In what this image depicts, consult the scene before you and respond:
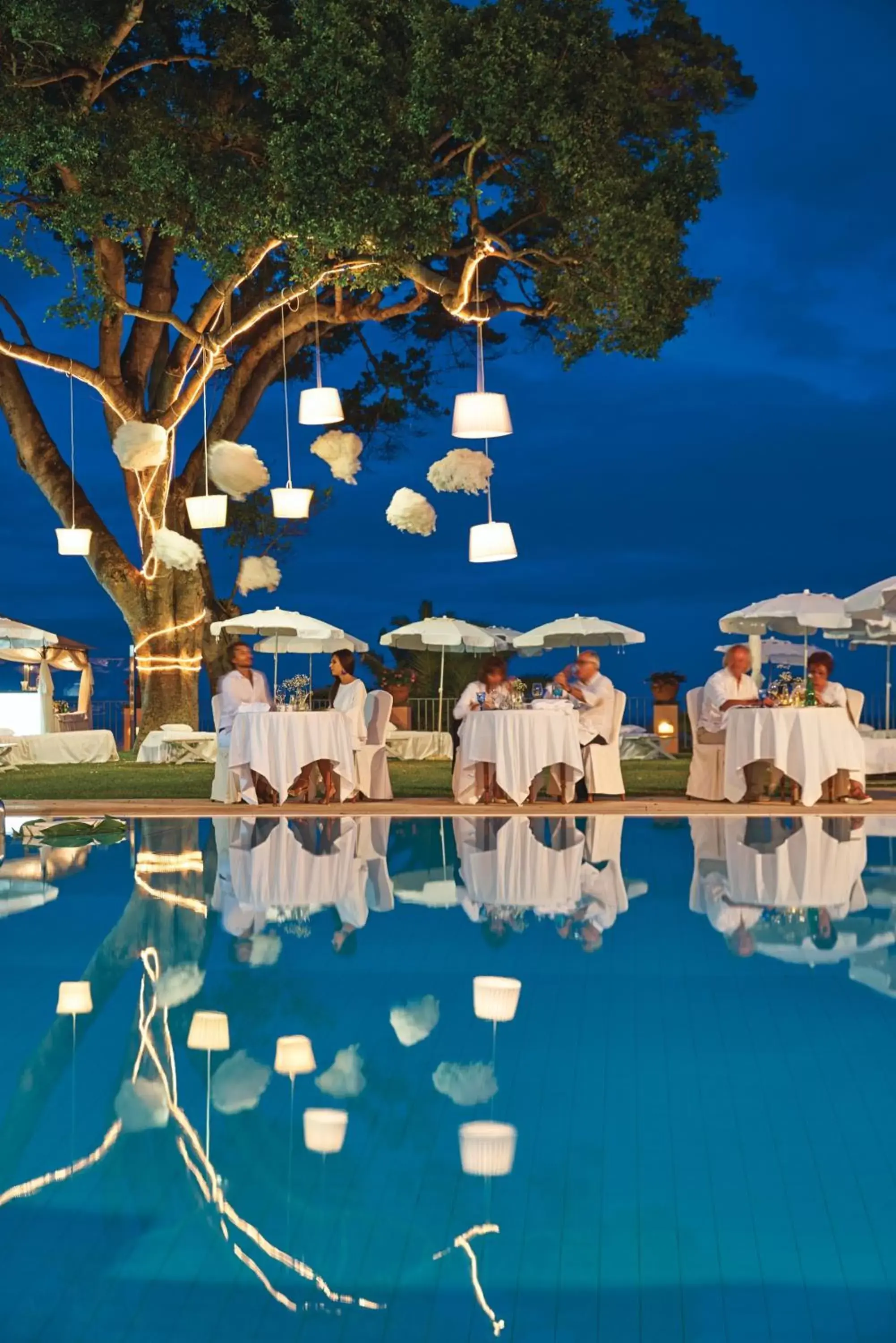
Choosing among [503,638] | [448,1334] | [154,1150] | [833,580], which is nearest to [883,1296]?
[448,1334]

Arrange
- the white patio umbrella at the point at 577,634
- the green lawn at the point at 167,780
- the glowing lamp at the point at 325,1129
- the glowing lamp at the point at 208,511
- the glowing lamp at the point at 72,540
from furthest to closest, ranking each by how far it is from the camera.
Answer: the white patio umbrella at the point at 577,634
the glowing lamp at the point at 72,540
the glowing lamp at the point at 208,511
the green lawn at the point at 167,780
the glowing lamp at the point at 325,1129

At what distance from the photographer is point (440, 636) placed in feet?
66.0

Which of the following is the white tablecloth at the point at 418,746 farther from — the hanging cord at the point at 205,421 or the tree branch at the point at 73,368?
the tree branch at the point at 73,368

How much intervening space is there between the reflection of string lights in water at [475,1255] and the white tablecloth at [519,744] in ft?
27.5

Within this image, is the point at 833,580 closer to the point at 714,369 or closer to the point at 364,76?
the point at 714,369

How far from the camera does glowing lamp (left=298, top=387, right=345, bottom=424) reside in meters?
13.0

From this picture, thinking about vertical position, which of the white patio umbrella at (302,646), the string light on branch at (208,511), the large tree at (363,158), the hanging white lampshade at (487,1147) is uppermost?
the large tree at (363,158)

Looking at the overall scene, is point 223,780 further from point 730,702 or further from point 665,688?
point 665,688

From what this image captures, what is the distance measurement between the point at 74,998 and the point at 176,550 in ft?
36.2

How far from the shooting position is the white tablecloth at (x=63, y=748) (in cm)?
1902

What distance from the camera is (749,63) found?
18.0 metres

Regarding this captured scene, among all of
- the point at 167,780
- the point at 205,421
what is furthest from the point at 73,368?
the point at 167,780

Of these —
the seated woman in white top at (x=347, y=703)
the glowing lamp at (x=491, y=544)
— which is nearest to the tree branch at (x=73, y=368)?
the glowing lamp at (x=491, y=544)

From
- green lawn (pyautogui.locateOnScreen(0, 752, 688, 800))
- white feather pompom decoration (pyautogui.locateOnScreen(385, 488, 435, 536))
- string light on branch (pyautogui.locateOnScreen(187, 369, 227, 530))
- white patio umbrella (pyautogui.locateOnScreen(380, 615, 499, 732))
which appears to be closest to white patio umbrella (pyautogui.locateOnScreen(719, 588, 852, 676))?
green lawn (pyautogui.locateOnScreen(0, 752, 688, 800))
